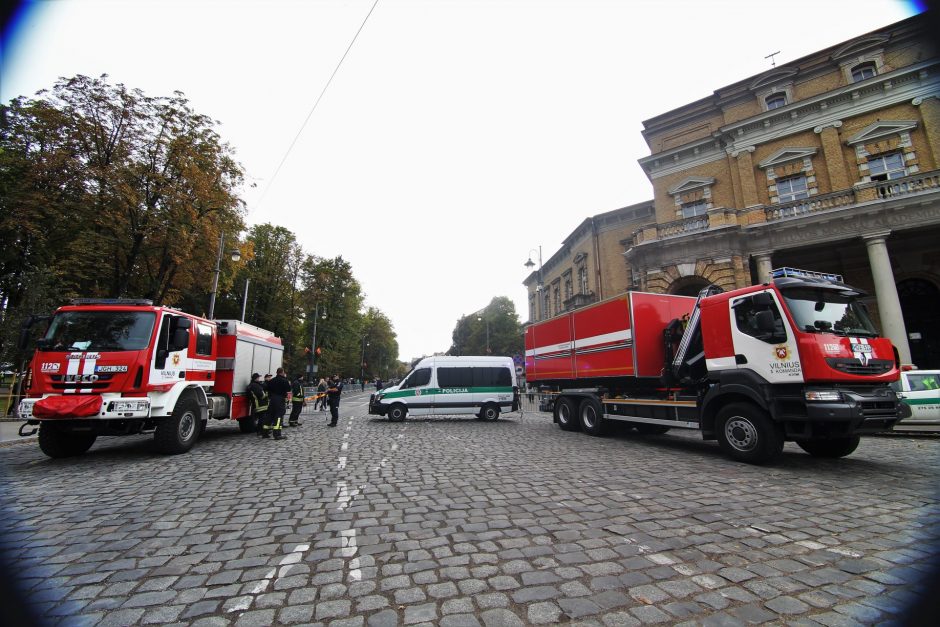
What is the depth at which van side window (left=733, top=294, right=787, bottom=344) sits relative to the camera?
6535mm

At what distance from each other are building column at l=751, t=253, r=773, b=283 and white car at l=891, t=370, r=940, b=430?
7.63 m

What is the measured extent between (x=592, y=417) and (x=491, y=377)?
571cm

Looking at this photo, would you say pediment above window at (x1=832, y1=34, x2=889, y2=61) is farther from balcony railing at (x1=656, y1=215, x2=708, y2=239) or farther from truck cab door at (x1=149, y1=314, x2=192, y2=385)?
truck cab door at (x1=149, y1=314, x2=192, y2=385)

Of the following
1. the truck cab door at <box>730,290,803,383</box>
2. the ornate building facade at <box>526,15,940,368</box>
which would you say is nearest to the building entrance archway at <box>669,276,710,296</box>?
the ornate building facade at <box>526,15,940,368</box>

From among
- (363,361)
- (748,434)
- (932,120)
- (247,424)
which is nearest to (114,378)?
(247,424)

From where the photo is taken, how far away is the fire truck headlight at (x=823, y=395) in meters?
5.89

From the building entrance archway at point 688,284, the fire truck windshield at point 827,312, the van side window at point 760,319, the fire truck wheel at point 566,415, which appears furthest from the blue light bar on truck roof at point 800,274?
the building entrance archway at point 688,284

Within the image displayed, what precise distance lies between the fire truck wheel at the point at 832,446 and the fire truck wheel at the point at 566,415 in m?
5.44

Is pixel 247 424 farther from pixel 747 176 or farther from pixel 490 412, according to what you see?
pixel 747 176

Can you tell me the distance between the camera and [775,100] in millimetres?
21125

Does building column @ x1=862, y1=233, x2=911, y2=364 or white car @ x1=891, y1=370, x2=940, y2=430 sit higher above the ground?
building column @ x1=862, y1=233, x2=911, y2=364

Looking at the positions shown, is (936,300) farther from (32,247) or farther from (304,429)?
(32,247)

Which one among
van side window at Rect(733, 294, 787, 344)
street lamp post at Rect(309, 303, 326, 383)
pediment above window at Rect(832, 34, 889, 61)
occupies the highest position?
pediment above window at Rect(832, 34, 889, 61)

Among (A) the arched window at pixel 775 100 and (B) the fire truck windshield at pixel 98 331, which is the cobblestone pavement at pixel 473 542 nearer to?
(B) the fire truck windshield at pixel 98 331
